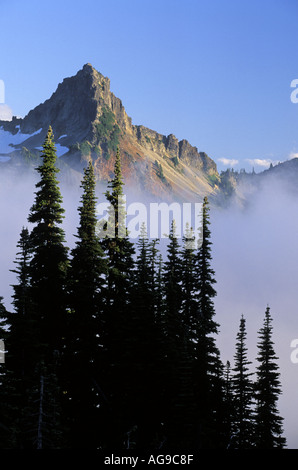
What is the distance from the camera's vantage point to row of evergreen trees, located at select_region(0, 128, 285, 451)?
32.7 meters

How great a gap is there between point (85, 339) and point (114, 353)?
2.29 m

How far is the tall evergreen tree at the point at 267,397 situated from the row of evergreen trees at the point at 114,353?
9cm

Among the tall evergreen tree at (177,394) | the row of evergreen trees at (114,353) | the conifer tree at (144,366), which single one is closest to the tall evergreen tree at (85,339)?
the row of evergreen trees at (114,353)

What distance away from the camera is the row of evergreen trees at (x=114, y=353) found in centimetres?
3272

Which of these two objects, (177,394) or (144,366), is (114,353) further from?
(177,394)

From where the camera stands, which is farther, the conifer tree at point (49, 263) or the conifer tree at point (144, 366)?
the conifer tree at point (49, 263)

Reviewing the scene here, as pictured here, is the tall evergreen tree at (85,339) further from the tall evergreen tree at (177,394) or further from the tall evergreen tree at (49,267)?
the tall evergreen tree at (177,394)

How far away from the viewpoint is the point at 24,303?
30.9 metres

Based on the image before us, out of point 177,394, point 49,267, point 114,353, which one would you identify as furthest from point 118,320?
point 177,394

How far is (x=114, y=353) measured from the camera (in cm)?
3619

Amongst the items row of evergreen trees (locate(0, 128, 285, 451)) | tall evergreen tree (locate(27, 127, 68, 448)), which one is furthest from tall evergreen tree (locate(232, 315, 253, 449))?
tall evergreen tree (locate(27, 127, 68, 448))

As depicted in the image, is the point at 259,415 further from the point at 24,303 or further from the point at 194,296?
the point at 24,303

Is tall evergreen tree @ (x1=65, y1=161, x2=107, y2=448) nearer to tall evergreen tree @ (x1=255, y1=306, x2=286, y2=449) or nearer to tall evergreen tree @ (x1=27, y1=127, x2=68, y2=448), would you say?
tall evergreen tree @ (x1=27, y1=127, x2=68, y2=448)
